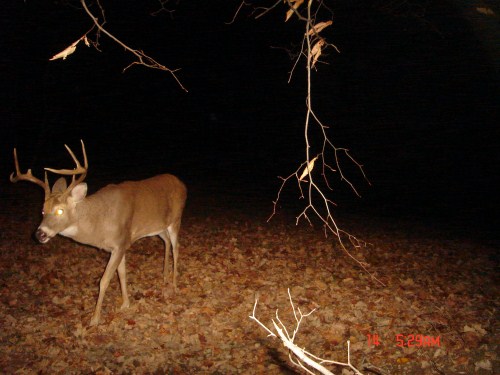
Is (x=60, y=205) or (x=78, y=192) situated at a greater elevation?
(x=78, y=192)

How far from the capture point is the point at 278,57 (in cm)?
2734

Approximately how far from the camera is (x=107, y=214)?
5770mm

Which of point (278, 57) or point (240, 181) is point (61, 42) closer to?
point (240, 181)

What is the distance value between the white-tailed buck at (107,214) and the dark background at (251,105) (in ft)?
23.9

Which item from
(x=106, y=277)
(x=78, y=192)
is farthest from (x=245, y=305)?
(x=78, y=192)

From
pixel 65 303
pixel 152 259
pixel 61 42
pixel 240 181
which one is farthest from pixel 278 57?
pixel 65 303

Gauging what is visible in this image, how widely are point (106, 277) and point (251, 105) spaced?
1055 inches

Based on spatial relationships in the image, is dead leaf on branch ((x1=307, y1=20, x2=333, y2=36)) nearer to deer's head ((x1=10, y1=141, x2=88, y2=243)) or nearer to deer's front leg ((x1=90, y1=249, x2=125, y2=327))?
deer's head ((x1=10, y1=141, x2=88, y2=243))

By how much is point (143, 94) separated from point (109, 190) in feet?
81.7
